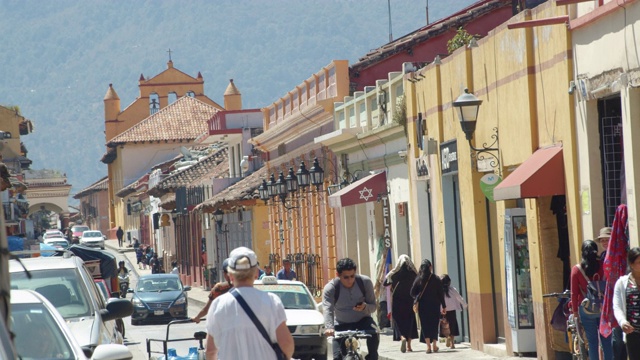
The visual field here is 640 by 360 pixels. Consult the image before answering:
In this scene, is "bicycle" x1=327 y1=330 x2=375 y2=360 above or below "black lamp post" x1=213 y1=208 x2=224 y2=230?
below

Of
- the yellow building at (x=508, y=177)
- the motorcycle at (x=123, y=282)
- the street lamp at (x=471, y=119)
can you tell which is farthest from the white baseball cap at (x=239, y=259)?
the motorcycle at (x=123, y=282)

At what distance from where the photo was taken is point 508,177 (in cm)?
1836

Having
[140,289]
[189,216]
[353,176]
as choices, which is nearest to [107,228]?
[189,216]

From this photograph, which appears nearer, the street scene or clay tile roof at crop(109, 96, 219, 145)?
the street scene

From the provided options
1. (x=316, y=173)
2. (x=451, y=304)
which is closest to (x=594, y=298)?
(x=451, y=304)

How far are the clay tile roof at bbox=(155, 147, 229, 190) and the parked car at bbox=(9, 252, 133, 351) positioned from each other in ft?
169

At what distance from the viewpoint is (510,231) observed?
19.1 m

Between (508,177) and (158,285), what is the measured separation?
23.1 m

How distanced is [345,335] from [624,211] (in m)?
3.20

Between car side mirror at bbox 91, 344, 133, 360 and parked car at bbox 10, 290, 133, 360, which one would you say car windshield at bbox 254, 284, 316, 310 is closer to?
parked car at bbox 10, 290, 133, 360

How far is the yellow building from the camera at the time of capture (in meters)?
17.2

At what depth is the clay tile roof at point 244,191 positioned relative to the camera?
149 feet

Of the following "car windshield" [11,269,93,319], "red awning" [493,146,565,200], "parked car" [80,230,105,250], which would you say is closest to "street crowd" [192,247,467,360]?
"car windshield" [11,269,93,319]

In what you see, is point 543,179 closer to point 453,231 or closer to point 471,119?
point 471,119
